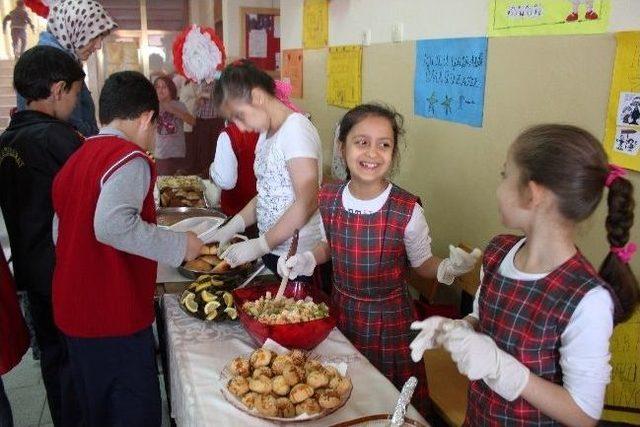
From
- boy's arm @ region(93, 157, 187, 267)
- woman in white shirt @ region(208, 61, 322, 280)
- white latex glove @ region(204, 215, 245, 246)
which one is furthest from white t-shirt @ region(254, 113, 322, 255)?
boy's arm @ region(93, 157, 187, 267)

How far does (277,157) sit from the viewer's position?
1642 millimetres

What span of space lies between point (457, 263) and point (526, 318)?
0.34 meters

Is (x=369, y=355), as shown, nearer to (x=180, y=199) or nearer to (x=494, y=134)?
(x=494, y=134)

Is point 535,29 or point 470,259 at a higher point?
point 535,29

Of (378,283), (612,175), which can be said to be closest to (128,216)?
(378,283)

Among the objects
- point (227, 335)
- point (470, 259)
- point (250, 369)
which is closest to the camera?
point (250, 369)

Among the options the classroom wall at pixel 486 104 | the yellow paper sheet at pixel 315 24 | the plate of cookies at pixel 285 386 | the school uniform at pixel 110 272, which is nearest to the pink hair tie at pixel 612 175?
the classroom wall at pixel 486 104

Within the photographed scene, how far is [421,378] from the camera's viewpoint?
1.45 m

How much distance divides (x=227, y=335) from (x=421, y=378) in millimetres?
553

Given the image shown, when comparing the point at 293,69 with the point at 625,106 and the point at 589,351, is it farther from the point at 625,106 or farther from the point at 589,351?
the point at 589,351

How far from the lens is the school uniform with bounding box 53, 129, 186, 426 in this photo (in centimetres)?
125

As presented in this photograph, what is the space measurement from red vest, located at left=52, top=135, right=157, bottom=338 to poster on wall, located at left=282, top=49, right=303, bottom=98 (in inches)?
94.4

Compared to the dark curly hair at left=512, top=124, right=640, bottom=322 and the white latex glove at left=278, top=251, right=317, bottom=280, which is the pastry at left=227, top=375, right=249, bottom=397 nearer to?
the white latex glove at left=278, top=251, right=317, bottom=280

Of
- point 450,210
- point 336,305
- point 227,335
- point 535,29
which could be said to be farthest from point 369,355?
point 535,29
